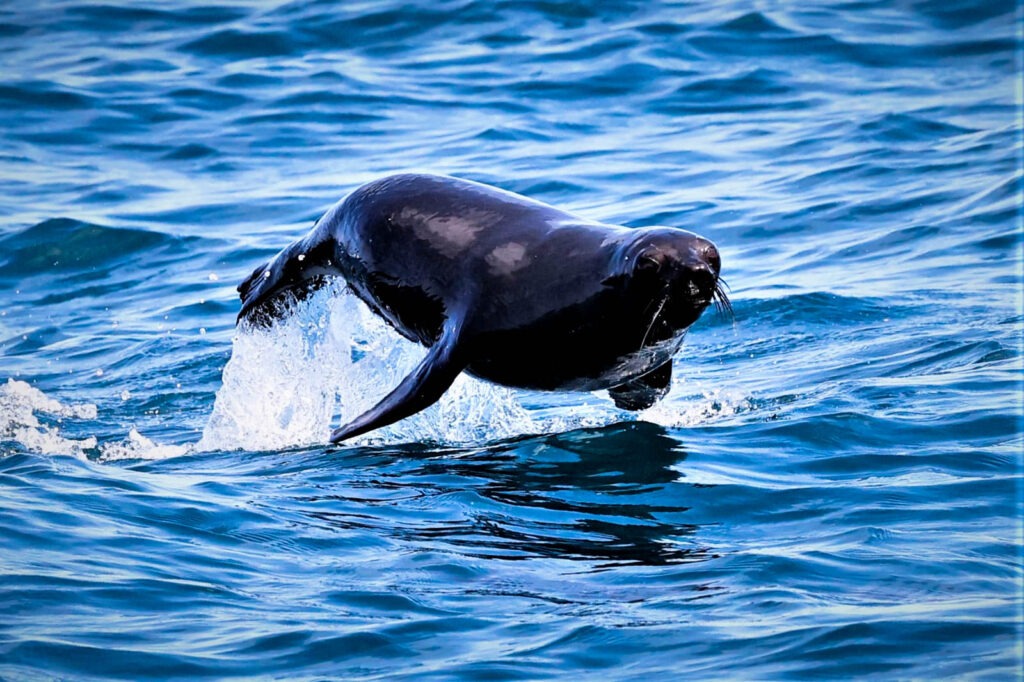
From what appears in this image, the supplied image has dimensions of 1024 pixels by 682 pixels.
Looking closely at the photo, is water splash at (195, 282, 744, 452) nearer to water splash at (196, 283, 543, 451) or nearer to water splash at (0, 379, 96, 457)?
water splash at (196, 283, 543, 451)

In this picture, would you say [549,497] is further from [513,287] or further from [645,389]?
[645,389]

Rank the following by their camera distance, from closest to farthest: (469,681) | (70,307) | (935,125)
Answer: (469,681), (70,307), (935,125)

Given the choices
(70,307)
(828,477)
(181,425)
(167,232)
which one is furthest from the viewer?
(167,232)

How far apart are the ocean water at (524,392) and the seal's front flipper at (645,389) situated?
0.75 ft

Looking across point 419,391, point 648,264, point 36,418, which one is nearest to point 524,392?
point 419,391

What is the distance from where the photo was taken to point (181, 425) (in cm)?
1099

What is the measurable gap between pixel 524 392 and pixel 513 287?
9.73 ft

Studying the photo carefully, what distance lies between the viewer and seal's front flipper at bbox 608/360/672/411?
927 cm

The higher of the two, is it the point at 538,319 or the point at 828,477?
the point at 538,319

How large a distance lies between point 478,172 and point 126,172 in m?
4.60

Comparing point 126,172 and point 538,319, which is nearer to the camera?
point 538,319

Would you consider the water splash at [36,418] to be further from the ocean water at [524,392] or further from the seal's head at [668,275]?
the seal's head at [668,275]

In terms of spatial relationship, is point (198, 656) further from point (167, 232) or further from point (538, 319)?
point (167, 232)

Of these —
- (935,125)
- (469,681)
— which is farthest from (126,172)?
(469,681)
